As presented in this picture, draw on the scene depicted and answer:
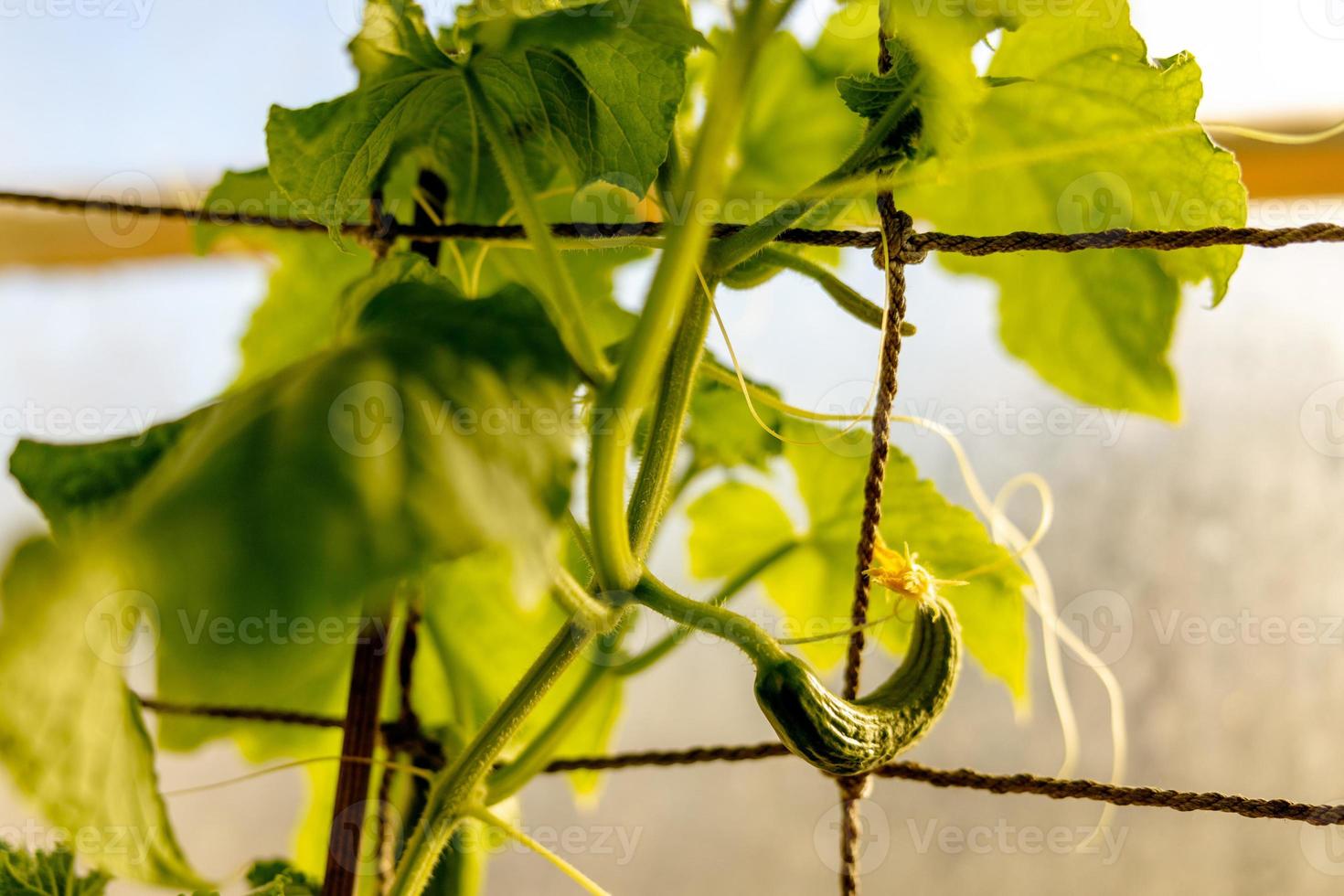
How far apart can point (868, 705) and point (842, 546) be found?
218 millimetres

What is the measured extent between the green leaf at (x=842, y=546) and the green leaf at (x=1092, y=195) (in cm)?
13

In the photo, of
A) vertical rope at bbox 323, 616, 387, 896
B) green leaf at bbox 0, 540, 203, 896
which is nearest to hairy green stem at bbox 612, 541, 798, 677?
vertical rope at bbox 323, 616, 387, 896

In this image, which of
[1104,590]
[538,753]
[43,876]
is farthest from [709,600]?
[1104,590]

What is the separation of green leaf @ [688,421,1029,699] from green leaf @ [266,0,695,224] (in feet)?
0.53

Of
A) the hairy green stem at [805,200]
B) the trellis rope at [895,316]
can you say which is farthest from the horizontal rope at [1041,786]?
the hairy green stem at [805,200]

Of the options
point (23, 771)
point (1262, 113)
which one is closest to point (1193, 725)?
point (1262, 113)

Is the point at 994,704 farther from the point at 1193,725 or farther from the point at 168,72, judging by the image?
the point at 168,72

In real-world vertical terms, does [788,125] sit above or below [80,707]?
above

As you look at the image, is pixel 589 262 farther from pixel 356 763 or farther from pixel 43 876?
pixel 43 876

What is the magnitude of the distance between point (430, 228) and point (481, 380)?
0.24 meters

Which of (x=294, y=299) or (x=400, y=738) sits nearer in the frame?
(x=400, y=738)

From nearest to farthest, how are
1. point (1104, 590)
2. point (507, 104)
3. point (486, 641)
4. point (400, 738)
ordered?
1. point (507, 104)
2. point (400, 738)
3. point (486, 641)
4. point (1104, 590)

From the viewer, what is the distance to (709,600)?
0.50m

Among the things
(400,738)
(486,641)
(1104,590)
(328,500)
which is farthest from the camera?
(1104,590)
